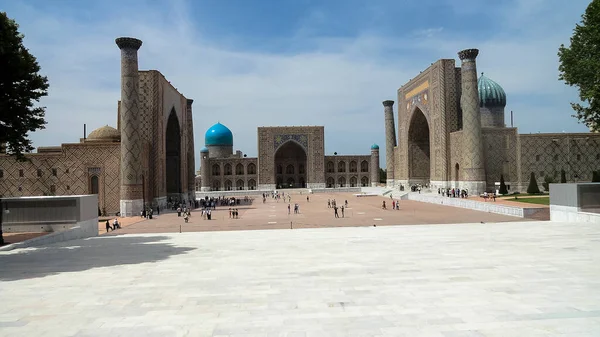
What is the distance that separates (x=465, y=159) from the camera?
33469 millimetres

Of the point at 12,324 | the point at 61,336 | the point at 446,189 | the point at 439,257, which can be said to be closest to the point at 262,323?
the point at 61,336

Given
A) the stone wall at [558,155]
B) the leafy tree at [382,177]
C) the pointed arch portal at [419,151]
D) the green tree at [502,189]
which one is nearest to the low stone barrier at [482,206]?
the green tree at [502,189]

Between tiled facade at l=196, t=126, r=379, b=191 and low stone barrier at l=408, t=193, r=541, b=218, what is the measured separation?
22.5 meters

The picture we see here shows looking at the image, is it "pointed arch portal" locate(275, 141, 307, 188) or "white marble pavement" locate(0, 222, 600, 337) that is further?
"pointed arch portal" locate(275, 141, 307, 188)

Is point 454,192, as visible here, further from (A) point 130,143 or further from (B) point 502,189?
(A) point 130,143

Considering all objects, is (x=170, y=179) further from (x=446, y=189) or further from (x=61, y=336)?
(x=61, y=336)

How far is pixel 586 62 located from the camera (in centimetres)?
1529

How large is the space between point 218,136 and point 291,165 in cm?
1298

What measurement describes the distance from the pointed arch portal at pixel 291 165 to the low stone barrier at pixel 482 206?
27.2 m

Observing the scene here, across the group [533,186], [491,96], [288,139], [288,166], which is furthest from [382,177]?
[533,186]

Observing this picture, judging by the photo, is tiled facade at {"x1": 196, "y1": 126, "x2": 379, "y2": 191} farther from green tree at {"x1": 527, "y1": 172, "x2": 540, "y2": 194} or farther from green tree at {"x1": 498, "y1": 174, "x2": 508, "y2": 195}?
green tree at {"x1": 527, "y1": 172, "x2": 540, "y2": 194}

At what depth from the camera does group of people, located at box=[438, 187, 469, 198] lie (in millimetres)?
31922

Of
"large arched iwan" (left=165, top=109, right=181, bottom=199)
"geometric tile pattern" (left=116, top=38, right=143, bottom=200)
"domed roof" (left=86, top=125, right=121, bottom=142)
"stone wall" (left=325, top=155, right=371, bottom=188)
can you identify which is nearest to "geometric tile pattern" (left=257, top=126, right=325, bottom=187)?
"stone wall" (left=325, top=155, right=371, bottom=188)

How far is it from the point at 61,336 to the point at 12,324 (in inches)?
35.1
